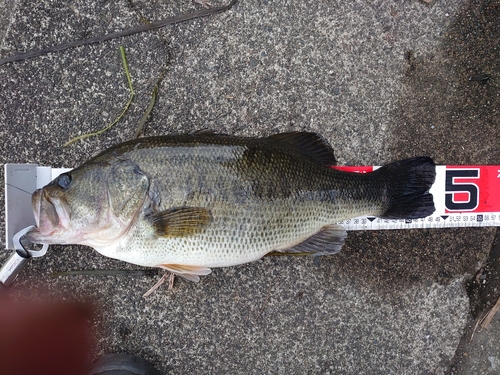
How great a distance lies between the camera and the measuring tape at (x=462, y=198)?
101 inches

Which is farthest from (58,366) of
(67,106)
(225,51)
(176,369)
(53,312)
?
(225,51)

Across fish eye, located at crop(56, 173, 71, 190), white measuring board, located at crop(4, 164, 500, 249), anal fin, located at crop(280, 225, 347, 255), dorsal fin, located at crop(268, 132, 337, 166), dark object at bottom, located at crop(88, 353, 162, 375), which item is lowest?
dark object at bottom, located at crop(88, 353, 162, 375)

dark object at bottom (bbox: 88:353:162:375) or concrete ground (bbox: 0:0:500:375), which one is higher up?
concrete ground (bbox: 0:0:500:375)

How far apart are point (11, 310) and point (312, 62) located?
105 inches

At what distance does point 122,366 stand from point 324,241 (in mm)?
1526

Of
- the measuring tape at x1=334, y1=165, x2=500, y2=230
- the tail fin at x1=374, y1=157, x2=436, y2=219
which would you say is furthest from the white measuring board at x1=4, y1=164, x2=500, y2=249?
the tail fin at x1=374, y1=157, x2=436, y2=219

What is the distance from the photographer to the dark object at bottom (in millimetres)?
2363

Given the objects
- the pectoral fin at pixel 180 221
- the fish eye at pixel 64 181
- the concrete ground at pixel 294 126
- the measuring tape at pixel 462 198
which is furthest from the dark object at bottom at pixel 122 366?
the measuring tape at pixel 462 198

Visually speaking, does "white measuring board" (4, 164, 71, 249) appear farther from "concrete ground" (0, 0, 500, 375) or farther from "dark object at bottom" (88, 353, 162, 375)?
"dark object at bottom" (88, 353, 162, 375)

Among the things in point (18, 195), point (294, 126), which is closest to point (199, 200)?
point (294, 126)

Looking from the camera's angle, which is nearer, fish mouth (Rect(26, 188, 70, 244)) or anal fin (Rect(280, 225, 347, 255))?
fish mouth (Rect(26, 188, 70, 244))

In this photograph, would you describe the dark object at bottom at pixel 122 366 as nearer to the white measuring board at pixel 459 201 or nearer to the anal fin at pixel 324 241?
the anal fin at pixel 324 241

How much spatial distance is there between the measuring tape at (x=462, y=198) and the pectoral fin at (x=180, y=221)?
1168 millimetres

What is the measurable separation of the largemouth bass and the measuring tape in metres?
0.57
